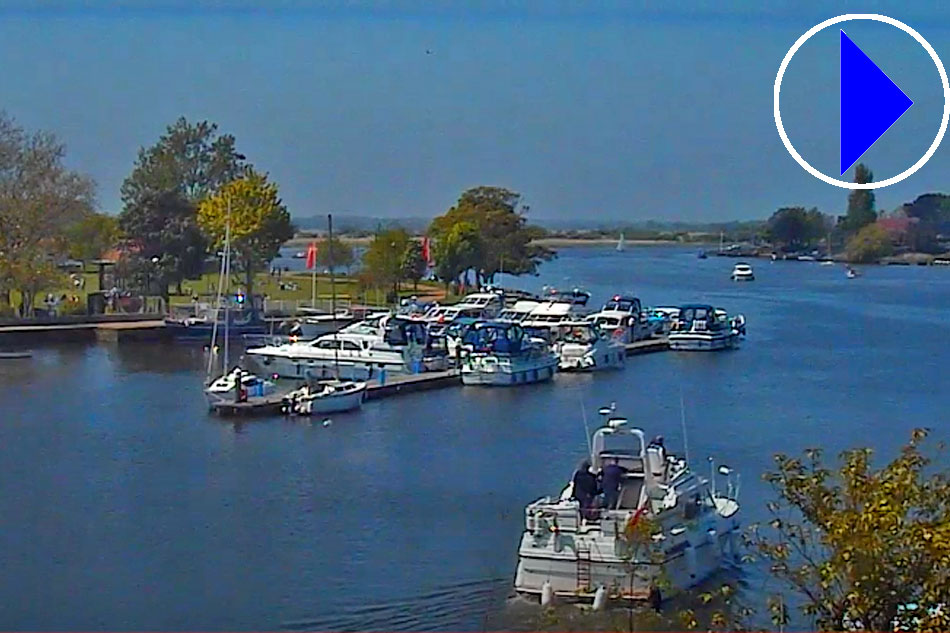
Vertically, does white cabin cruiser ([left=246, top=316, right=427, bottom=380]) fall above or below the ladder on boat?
above

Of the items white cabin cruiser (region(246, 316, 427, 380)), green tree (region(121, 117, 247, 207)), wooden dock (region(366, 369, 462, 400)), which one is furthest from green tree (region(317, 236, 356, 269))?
wooden dock (region(366, 369, 462, 400))

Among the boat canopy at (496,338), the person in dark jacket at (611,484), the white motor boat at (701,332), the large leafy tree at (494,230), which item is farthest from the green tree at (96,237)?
the person in dark jacket at (611,484)

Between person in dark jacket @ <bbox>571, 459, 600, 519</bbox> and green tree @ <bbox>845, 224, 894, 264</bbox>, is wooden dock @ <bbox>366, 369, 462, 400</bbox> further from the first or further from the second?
green tree @ <bbox>845, 224, 894, 264</bbox>

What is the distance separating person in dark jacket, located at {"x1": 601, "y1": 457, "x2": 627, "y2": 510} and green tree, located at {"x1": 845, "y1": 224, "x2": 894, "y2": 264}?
62.9m

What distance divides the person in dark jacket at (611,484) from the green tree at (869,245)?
62.9 meters

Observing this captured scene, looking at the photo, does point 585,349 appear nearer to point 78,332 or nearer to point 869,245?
point 78,332

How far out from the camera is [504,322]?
2333cm

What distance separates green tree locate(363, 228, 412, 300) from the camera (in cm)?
3391

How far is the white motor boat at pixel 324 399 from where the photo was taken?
17.4 meters

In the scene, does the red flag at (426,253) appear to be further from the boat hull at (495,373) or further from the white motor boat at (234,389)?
the white motor boat at (234,389)

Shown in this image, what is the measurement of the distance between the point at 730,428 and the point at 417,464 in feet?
14.3

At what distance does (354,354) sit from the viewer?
21109 mm

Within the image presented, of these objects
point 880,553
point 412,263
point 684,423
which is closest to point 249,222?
point 412,263

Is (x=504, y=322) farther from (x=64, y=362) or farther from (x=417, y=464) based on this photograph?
(x=417, y=464)
